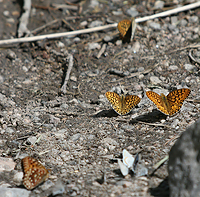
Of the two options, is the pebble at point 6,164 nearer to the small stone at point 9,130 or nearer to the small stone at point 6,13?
the small stone at point 9,130

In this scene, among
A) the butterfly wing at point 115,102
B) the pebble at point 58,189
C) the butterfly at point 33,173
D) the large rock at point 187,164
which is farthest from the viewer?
the butterfly wing at point 115,102

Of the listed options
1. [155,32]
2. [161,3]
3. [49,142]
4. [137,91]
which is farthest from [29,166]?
[161,3]

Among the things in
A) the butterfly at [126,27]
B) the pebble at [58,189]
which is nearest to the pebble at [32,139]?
the pebble at [58,189]

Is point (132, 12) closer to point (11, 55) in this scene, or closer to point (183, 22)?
point (183, 22)

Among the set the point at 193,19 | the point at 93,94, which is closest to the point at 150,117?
the point at 93,94

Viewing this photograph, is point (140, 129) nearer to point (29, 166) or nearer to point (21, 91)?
Answer: point (29, 166)
